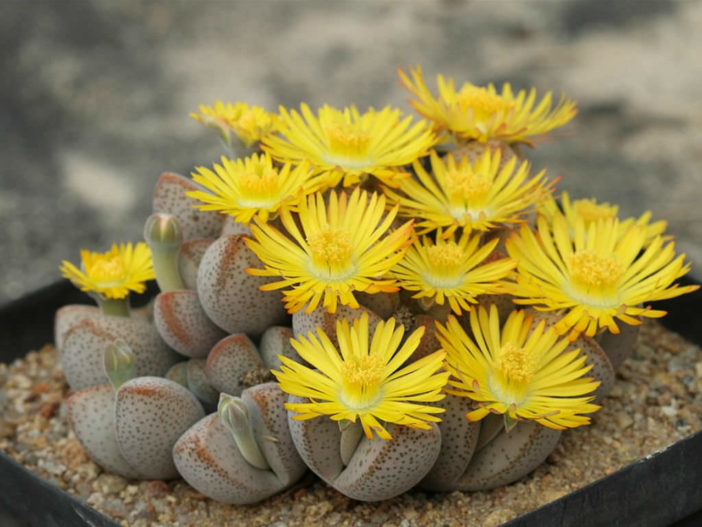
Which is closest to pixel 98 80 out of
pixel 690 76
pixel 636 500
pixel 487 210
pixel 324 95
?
pixel 324 95

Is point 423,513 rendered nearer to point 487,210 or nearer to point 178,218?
point 487,210

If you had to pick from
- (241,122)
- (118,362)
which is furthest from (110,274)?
(241,122)

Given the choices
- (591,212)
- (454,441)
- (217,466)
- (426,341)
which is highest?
(591,212)

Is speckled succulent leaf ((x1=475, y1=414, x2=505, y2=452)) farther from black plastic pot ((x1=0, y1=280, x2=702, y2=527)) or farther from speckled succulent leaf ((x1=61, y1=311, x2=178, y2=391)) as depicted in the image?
speckled succulent leaf ((x1=61, y1=311, x2=178, y2=391))

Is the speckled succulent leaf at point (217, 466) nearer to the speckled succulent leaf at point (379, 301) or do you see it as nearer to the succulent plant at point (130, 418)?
the succulent plant at point (130, 418)

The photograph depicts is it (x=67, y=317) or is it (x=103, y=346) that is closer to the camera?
(x=103, y=346)

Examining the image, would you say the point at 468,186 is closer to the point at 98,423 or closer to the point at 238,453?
the point at 238,453

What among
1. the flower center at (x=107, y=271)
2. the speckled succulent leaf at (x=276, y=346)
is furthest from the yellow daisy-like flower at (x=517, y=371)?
the flower center at (x=107, y=271)

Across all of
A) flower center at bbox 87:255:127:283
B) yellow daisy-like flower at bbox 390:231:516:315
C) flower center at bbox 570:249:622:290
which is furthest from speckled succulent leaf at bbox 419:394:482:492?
flower center at bbox 87:255:127:283
